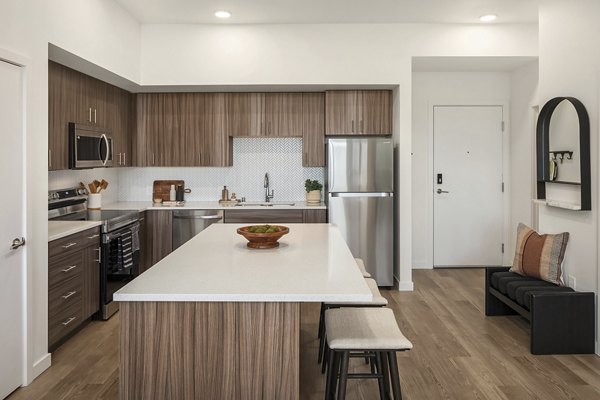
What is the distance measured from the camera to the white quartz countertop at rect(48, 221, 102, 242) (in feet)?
12.1

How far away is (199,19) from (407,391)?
3.95 m

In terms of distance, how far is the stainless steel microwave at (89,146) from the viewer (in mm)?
4430

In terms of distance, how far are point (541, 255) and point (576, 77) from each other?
4.30ft

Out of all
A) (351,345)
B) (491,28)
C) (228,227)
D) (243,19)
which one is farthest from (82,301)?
(491,28)

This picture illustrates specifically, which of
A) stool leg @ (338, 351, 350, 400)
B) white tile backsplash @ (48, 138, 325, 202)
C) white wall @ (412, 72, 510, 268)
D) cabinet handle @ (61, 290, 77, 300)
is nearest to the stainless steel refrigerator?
white tile backsplash @ (48, 138, 325, 202)

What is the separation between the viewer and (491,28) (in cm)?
545

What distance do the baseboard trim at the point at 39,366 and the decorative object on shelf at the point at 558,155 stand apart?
A: 11.8 feet

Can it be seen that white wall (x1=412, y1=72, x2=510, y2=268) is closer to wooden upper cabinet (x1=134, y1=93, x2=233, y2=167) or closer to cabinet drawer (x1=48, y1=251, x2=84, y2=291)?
wooden upper cabinet (x1=134, y1=93, x2=233, y2=167)

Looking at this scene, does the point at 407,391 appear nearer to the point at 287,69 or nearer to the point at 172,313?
the point at 172,313

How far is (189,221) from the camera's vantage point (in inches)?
225

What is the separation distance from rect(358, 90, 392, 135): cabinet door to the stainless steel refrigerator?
23cm

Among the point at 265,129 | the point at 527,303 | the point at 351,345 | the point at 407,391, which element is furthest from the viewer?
the point at 265,129

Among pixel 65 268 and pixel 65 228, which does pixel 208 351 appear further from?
pixel 65 228

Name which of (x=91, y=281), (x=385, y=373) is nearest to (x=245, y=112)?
(x=91, y=281)
